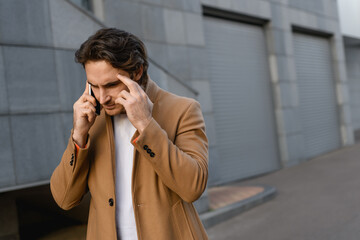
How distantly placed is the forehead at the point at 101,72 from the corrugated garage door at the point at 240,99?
8393 mm

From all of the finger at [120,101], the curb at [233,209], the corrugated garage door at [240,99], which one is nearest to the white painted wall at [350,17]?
the corrugated garage door at [240,99]

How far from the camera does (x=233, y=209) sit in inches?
271

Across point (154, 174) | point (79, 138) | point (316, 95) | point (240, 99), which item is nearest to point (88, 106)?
point (79, 138)

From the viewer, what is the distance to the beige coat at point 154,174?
1790 mm

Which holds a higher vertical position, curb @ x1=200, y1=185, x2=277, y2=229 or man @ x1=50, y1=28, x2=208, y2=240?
man @ x1=50, y1=28, x2=208, y2=240

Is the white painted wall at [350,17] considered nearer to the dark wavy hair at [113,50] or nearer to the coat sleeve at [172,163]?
the dark wavy hair at [113,50]

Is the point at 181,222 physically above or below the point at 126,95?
below

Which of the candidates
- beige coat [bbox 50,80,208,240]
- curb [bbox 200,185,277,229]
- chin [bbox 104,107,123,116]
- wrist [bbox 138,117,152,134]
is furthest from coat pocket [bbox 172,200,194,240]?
curb [bbox 200,185,277,229]

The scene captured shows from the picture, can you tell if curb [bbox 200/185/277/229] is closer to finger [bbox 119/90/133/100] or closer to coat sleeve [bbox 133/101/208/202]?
coat sleeve [bbox 133/101/208/202]

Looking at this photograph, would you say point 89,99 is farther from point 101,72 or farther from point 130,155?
point 130,155

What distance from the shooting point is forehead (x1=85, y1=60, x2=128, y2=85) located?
73.2 inches

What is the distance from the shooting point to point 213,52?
10.6m

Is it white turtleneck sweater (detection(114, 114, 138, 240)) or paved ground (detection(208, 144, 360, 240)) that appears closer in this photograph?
white turtleneck sweater (detection(114, 114, 138, 240))

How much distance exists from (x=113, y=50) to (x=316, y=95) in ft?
44.9
